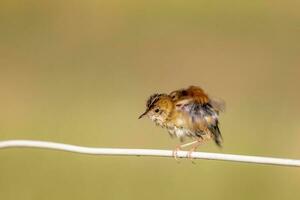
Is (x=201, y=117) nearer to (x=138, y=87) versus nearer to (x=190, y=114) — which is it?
(x=190, y=114)

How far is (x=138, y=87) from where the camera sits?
7.02 meters

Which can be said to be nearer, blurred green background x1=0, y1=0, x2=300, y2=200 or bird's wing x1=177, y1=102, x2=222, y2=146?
bird's wing x1=177, y1=102, x2=222, y2=146

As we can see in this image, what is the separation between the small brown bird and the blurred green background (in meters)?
1.62

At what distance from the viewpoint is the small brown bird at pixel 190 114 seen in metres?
3.38

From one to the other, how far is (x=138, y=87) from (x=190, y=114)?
3.62 meters

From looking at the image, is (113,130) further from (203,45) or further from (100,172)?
(203,45)

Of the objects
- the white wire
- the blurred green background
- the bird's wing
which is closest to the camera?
the white wire

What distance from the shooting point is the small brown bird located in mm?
3379

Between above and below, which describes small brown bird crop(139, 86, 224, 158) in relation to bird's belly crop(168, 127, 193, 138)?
above

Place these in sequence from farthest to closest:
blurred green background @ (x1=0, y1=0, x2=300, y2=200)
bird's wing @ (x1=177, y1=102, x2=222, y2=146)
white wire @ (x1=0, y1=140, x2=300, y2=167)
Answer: blurred green background @ (x1=0, y1=0, x2=300, y2=200) → bird's wing @ (x1=177, y1=102, x2=222, y2=146) → white wire @ (x1=0, y1=140, x2=300, y2=167)

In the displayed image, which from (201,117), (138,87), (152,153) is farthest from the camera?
(138,87)

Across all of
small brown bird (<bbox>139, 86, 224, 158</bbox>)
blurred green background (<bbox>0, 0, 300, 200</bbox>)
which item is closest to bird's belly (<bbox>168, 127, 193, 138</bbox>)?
small brown bird (<bbox>139, 86, 224, 158</bbox>)

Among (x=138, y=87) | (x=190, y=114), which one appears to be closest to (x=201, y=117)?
(x=190, y=114)

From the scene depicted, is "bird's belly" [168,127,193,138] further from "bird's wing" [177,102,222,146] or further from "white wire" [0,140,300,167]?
"white wire" [0,140,300,167]
